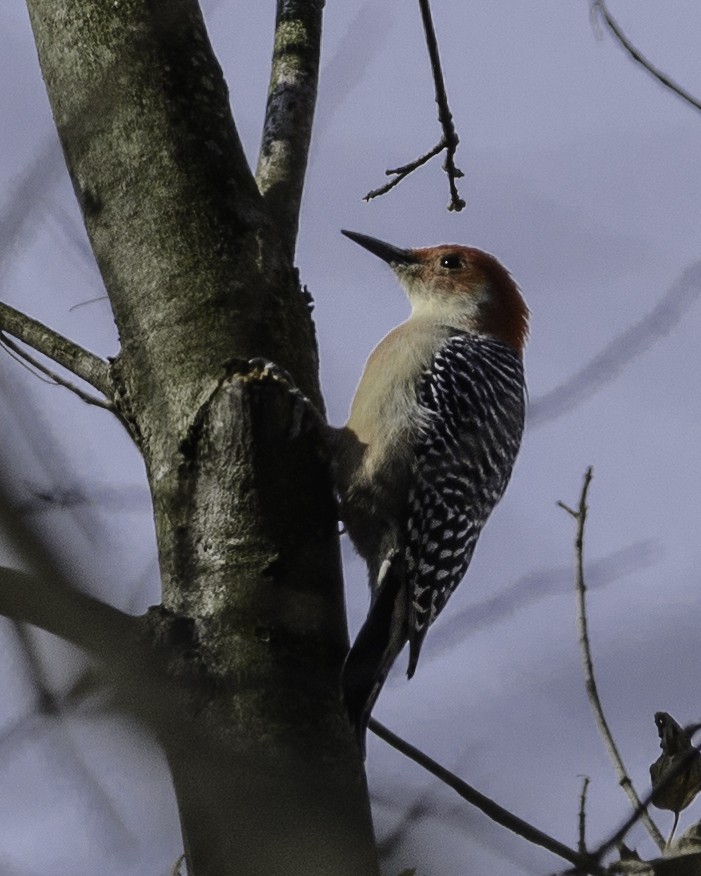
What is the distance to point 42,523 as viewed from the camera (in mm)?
1073

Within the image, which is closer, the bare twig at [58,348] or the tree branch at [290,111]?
the bare twig at [58,348]

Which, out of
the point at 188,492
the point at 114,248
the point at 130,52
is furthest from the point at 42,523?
the point at 130,52

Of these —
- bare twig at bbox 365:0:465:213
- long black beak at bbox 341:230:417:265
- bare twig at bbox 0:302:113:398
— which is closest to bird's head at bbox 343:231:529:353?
long black beak at bbox 341:230:417:265

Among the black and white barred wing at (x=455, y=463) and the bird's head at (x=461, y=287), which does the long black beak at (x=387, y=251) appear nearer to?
the bird's head at (x=461, y=287)

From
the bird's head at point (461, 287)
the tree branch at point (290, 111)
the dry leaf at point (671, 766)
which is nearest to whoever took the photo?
the dry leaf at point (671, 766)

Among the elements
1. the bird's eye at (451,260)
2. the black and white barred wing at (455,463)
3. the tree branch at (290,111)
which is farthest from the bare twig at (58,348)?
the bird's eye at (451,260)

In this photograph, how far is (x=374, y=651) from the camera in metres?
4.05

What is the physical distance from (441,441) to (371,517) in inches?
22.3

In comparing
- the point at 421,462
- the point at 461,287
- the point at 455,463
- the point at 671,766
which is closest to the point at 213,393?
the point at 671,766

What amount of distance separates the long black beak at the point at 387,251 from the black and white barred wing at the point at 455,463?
0.90m

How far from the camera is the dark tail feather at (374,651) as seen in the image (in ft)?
10.3

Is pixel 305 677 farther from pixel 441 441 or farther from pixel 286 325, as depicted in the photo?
pixel 441 441

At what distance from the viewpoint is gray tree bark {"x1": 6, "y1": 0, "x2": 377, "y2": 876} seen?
2.65 metres

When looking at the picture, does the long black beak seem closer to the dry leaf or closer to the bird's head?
the bird's head
